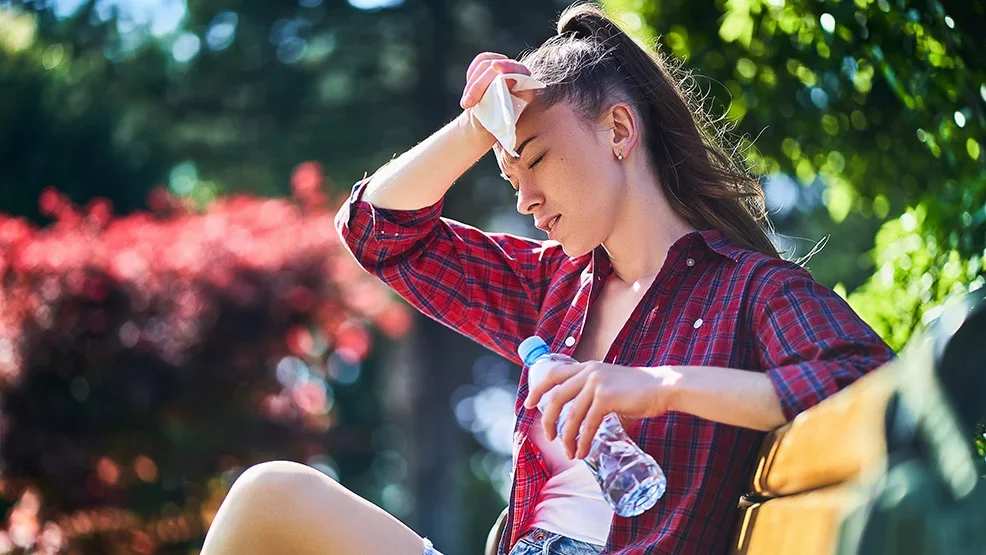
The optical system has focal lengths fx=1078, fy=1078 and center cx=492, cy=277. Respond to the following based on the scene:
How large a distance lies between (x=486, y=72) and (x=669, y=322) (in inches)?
20.9

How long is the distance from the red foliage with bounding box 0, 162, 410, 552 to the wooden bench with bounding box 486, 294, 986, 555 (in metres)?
4.47

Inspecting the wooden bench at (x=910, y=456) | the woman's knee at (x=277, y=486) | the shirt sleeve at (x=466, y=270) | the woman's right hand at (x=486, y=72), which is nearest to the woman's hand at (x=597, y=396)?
the wooden bench at (x=910, y=456)

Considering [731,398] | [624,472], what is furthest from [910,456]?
[624,472]

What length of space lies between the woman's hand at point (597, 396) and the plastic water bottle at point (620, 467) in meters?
0.15

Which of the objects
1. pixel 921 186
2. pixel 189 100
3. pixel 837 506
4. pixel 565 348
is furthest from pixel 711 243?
pixel 189 100

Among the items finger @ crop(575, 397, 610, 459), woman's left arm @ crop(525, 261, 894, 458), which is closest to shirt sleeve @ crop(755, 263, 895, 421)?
woman's left arm @ crop(525, 261, 894, 458)

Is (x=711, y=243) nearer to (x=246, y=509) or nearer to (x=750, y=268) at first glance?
(x=750, y=268)

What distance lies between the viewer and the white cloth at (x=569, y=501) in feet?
5.64

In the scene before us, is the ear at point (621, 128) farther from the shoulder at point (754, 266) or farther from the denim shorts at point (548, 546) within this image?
the denim shorts at point (548, 546)

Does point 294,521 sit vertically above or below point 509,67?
below

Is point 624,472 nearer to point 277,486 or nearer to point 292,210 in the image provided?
point 277,486

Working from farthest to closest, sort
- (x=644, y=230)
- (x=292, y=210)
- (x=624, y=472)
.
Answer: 1. (x=292, y=210)
2. (x=644, y=230)
3. (x=624, y=472)

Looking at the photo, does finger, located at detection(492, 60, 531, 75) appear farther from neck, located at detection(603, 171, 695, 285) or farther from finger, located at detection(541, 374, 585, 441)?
finger, located at detection(541, 374, 585, 441)

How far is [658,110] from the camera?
2041mm
